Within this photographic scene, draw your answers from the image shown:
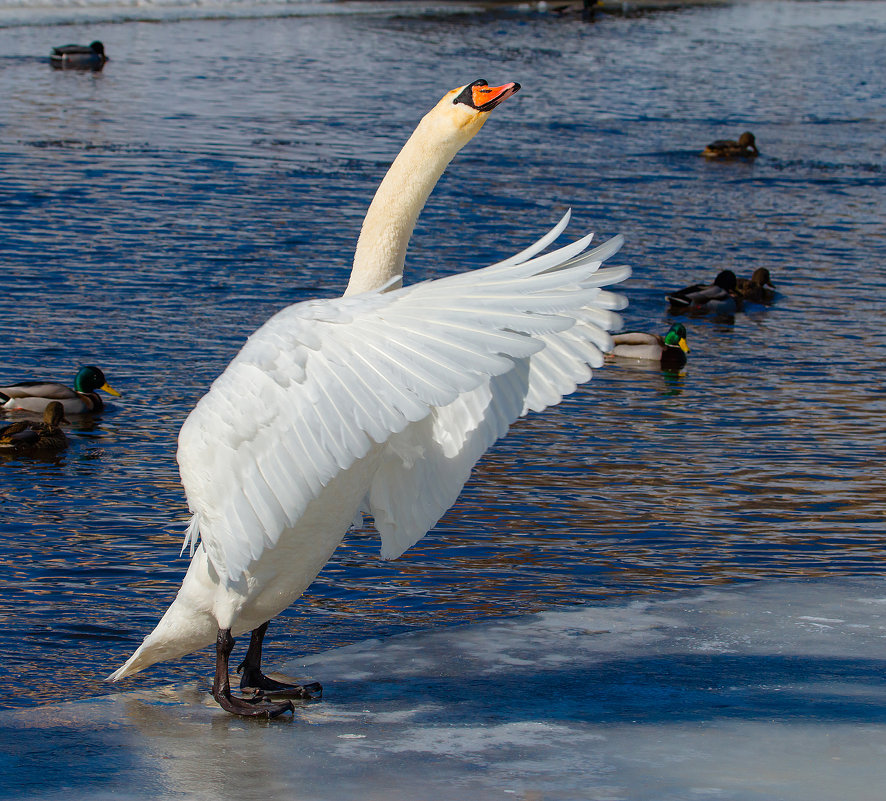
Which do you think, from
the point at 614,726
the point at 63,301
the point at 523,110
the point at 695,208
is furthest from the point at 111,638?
the point at 523,110

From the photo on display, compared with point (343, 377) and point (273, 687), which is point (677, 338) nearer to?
point (273, 687)

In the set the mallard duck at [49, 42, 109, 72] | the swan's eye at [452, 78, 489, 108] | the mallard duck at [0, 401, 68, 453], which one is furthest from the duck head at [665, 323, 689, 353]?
the mallard duck at [49, 42, 109, 72]

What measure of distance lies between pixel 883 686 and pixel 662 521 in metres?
3.30

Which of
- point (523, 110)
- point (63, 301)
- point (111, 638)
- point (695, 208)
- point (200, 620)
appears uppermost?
point (523, 110)

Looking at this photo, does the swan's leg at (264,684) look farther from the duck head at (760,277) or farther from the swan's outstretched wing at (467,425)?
the duck head at (760,277)

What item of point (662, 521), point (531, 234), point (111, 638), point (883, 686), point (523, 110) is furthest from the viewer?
point (523, 110)

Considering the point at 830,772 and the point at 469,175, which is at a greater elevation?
the point at 469,175

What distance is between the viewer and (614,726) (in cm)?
538

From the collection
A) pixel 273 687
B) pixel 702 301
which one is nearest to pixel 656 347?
pixel 702 301

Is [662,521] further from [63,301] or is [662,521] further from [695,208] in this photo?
[695,208]

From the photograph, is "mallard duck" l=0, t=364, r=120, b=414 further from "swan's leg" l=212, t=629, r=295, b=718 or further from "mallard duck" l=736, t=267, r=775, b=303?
"mallard duck" l=736, t=267, r=775, b=303

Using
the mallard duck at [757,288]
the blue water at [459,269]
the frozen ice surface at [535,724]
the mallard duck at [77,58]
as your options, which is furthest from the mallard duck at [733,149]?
the frozen ice surface at [535,724]

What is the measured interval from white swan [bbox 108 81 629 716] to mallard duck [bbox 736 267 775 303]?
10.2 m

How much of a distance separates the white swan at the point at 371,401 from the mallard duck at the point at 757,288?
33.3ft
